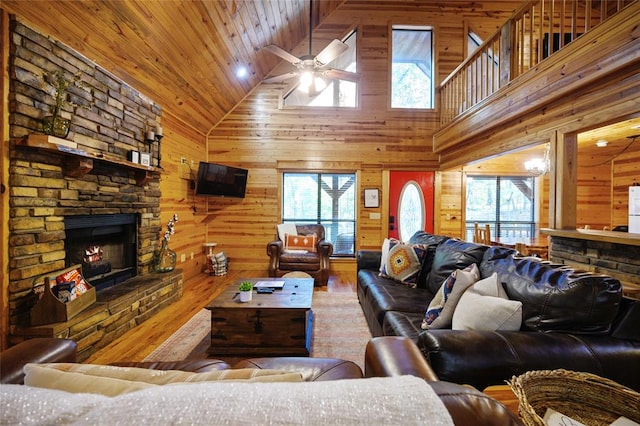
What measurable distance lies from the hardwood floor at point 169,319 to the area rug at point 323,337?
0.38ft

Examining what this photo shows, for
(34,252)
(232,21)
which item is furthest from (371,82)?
(34,252)

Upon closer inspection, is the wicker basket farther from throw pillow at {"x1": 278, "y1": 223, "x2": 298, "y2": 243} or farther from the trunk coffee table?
throw pillow at {"x1": 278, "y1": 223, "x2": 298, "y2": 243}

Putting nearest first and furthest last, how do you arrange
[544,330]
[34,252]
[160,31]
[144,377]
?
[144,377]
[544,330]
[34,252]
[160,31]

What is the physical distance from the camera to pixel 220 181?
A: 16.4ft

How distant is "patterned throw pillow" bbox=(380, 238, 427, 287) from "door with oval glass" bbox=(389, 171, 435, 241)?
2.71 m

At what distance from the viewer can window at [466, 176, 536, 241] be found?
6082 millimetres

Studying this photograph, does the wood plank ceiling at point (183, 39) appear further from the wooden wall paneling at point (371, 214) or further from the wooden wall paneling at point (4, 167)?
the wooden wall paneling at point (371, 214)

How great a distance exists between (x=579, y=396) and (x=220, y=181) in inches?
197

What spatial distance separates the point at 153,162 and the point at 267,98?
275 centimetres

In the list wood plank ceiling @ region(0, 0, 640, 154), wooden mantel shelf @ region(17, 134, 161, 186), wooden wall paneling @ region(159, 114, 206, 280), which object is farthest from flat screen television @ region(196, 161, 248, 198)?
wooden mantel shelf @ region(17, 134, 161, 186)

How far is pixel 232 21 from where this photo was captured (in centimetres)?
345

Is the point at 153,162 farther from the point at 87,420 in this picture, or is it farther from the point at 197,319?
the point at 87,420

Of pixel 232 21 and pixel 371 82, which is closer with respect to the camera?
pixel 232 21

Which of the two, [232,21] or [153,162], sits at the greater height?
[232,21]
